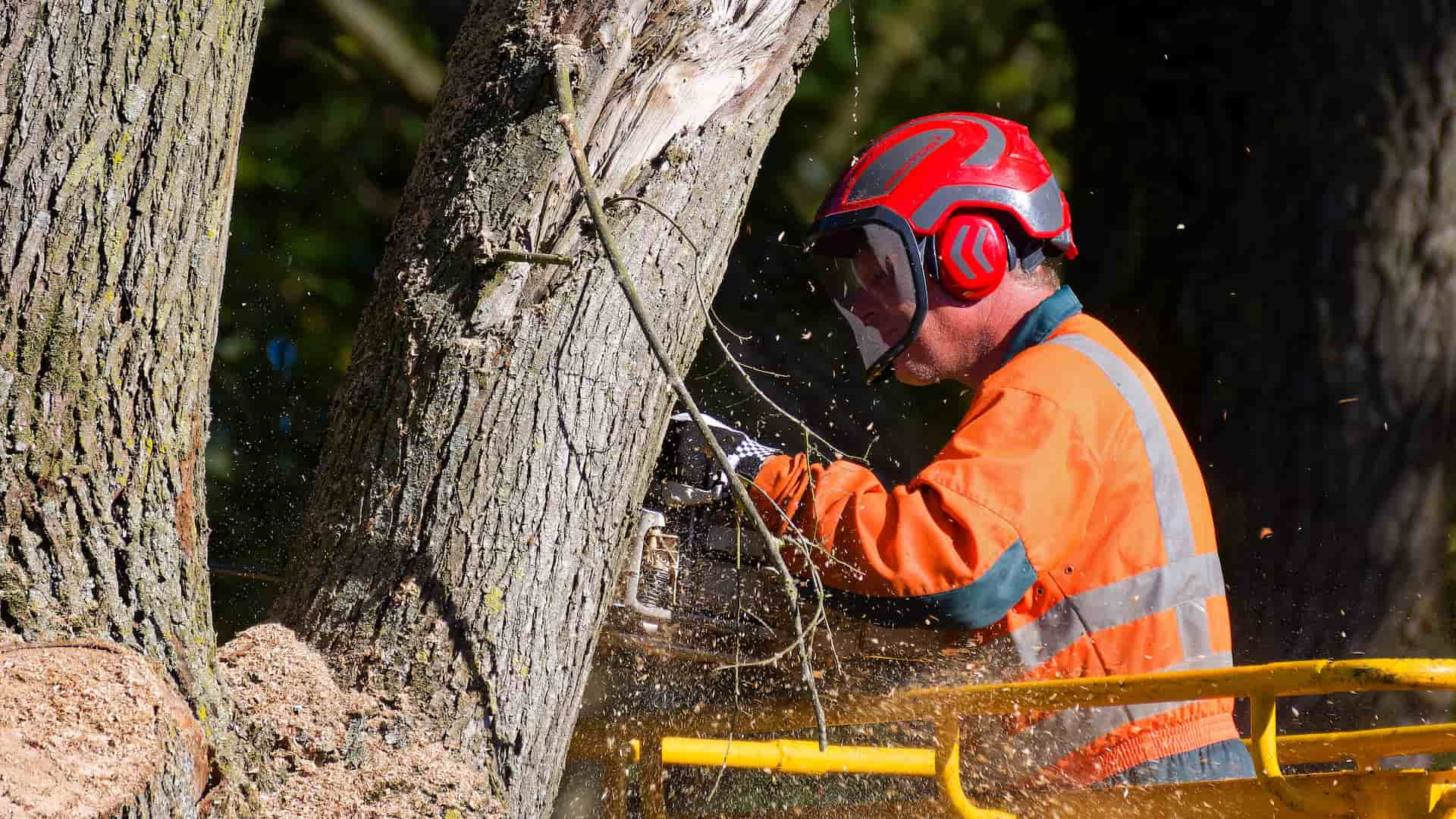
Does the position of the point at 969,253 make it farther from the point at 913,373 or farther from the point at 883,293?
the point at 913,373

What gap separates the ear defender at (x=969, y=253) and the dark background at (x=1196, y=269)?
0.73 meters

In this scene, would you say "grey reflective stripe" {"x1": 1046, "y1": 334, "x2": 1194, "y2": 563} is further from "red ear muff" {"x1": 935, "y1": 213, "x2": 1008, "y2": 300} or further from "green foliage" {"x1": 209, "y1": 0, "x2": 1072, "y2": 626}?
"green foliage" {"x1": 209, "y1": 0, "x2": 1072, "y2": 626}

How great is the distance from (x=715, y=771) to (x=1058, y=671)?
129 cm

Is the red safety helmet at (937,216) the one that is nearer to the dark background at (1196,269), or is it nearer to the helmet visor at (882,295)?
the helmet visor at (882,295)

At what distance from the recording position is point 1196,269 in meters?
4.43

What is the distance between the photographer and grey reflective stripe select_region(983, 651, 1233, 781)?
2.44m

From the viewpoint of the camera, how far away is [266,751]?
1634 mm

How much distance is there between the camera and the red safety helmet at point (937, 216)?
2930 millimetres

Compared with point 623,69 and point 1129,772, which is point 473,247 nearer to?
point 623,69

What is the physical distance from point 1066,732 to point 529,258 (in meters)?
1.54

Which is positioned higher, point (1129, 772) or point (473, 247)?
point (473, 247)

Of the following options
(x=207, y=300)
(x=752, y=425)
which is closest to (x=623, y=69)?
(x=207, y=300)

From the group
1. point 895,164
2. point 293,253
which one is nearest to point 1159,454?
point 895,164

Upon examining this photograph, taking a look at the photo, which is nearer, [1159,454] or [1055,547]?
[1055,547]
